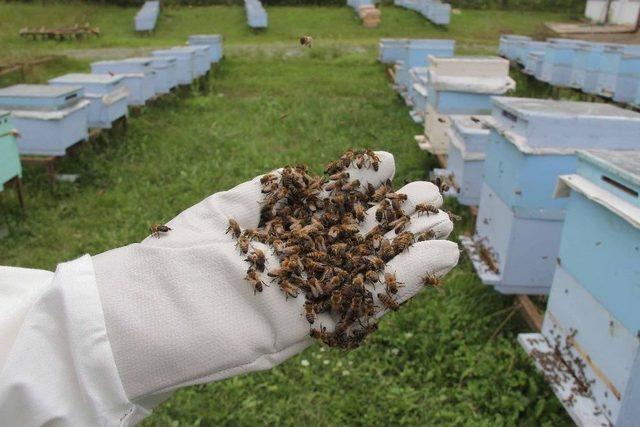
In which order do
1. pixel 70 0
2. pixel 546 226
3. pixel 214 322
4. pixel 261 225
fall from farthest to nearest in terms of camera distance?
pixel 70 0
pixel 546 226
pixel 261 225
pixel 214 322

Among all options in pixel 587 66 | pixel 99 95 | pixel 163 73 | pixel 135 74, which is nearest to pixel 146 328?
pixel 99 95

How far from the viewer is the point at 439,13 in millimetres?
Result: 21016

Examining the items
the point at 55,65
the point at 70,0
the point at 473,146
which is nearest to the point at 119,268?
the point at 473,146

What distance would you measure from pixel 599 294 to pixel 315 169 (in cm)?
436

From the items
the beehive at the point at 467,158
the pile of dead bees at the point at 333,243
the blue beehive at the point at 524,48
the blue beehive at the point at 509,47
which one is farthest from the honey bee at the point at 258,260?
the blue beehive at the point at 509,47

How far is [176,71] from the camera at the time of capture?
10484 mm

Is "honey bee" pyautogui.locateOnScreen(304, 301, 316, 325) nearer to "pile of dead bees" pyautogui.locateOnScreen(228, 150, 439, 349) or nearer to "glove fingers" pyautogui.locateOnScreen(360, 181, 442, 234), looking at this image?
"pile of dead bees" pyautogui.locateOnScreen(228, 150, 439, 349)

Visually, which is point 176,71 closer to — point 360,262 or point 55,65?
point 55,65

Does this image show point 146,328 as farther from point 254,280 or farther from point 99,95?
point 99,95

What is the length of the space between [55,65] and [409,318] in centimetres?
1290

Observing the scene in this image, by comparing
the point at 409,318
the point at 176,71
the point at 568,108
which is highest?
the point at 568,108

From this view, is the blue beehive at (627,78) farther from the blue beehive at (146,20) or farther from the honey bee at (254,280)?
the blue beehive at (146,20)

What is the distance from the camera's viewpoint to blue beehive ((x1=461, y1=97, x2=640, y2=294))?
3.38 m

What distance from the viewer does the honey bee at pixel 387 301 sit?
1823mm
